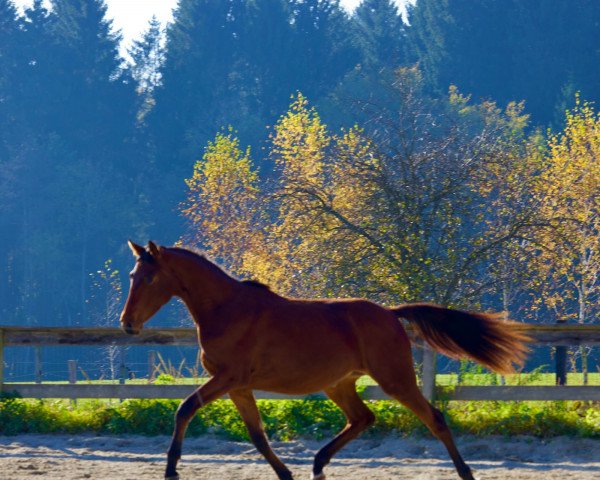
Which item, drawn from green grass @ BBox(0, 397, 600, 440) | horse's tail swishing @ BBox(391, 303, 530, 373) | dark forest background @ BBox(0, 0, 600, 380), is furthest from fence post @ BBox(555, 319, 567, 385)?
dark forest background @ BBox(0, 0, 600, 380)

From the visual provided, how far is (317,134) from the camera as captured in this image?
32.0m

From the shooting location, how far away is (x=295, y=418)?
10711 millimetres

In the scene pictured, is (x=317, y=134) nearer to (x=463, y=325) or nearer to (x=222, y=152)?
(x=222, y=152)

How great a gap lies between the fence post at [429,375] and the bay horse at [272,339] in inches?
112

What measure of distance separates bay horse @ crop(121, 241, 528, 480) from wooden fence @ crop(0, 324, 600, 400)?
2.95m

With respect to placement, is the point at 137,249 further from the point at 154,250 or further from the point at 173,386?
the point at 173,386

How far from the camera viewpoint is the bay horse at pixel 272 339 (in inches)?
303

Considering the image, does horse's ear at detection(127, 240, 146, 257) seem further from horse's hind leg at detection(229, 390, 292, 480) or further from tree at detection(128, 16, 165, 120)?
tree at detection(128, 16, 165, 120)

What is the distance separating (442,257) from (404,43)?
49.8 metres

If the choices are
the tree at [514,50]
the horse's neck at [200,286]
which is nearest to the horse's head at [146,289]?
the horse's neck at [200,286]

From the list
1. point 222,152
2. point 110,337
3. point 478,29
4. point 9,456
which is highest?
point 478,29

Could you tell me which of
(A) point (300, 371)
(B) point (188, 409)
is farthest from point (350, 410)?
(B) point (188, 409)

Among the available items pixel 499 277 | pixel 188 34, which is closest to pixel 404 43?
pixel 188 34

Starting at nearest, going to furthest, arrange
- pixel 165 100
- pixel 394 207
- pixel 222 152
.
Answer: pixel 394 207 → pixel 222 152 → pixel 165 100
